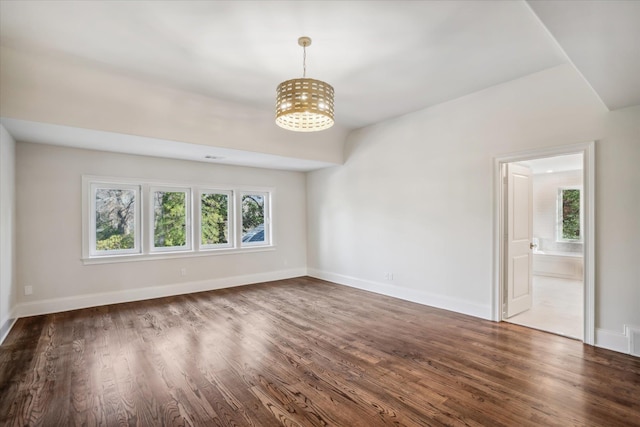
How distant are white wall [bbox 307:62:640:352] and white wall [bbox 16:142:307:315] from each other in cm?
236

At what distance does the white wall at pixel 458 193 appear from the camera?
3043mm

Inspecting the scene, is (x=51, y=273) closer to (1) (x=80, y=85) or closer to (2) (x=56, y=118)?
(2) (x=56, y=118)

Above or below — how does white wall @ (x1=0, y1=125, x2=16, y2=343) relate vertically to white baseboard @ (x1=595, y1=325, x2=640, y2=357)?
above

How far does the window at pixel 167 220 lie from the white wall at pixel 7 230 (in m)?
0.80

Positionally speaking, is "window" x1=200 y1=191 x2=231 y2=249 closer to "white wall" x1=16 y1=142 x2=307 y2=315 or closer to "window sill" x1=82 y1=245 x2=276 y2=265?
"window sill" x1=82 y1=245 x2=276 y2=265

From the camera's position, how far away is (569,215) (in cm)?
730

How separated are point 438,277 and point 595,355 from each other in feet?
6.10

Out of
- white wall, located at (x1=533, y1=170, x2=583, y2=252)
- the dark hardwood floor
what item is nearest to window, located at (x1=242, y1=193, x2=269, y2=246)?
the dark hardwood floor

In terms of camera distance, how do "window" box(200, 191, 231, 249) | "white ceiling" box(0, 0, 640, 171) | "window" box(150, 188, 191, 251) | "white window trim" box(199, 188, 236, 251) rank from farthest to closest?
"window" box(200, 191, 231, 249) < "white window trim" box(199, 188, 236, 251) < "window" box(150, 188, 191, 251) < "white ceiling" box(0, 0, 640, 171)

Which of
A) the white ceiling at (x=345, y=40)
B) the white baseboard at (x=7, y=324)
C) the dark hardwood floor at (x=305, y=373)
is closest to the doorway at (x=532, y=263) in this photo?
the dark hardwood floor at (x=305, y=373)

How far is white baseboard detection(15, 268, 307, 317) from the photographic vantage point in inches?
168

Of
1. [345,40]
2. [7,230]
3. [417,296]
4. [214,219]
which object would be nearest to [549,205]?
[417,296]

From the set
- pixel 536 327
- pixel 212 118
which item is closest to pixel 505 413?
pixel 536 327

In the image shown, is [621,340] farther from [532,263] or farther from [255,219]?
[255,219]
